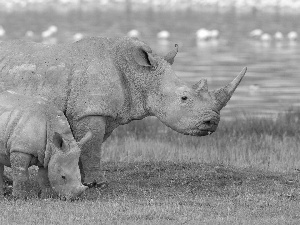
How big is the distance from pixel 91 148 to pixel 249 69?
22.1m

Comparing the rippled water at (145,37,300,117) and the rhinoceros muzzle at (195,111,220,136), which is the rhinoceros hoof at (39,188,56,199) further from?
the rippled water at (145,37,300,117)

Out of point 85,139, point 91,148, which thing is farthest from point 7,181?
point 85,139

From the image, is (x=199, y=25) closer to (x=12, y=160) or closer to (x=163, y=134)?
(x=163, y=134)

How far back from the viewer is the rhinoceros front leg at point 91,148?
41.3ft

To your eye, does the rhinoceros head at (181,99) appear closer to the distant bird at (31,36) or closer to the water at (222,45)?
the water at (222,45)

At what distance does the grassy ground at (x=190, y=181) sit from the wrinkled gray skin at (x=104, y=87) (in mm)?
844

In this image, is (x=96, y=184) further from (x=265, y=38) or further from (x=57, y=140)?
(x=265, y=38)

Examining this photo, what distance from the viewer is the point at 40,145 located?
469 inches

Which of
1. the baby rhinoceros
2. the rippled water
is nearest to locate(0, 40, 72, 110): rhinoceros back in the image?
the baby rhinoceros

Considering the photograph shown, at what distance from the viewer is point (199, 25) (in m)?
58.9

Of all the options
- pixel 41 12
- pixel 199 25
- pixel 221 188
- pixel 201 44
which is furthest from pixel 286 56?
pixel 41 12

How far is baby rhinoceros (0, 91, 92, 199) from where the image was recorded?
11797mm

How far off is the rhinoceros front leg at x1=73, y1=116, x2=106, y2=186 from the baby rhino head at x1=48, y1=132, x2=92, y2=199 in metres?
0.72

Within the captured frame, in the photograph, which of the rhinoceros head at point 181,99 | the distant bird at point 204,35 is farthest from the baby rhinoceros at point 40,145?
the distant bird at point 204,35
